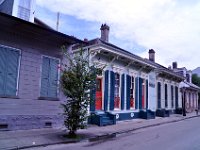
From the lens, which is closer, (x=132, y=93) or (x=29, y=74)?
(x=29, y=74)

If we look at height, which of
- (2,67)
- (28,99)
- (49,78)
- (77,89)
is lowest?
(28,99)

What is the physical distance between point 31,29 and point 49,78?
2634 mm

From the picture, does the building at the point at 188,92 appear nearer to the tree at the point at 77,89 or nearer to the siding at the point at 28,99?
the siding at the point at 28,99

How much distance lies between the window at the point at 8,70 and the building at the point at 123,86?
13.1 ft

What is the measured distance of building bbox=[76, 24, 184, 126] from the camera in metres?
16.9

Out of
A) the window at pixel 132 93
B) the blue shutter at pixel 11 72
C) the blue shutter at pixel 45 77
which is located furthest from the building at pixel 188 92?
the blue shutter at pixel 11 72

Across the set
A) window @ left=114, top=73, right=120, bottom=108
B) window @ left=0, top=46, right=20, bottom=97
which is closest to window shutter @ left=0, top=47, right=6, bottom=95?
window @ left=0, top=46, right=20, bottom=97

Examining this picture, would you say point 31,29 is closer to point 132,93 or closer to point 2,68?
point 2,68

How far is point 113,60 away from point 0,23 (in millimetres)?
9094

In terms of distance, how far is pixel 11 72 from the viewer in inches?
457

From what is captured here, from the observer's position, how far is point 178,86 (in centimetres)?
3319

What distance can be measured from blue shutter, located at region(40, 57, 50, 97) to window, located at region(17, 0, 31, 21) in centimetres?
240

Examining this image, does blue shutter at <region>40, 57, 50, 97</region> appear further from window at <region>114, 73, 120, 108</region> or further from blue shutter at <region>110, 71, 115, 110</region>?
window at <region>114, 73, 120, 108</region>

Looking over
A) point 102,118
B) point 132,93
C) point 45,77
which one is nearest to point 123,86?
point 132,93
